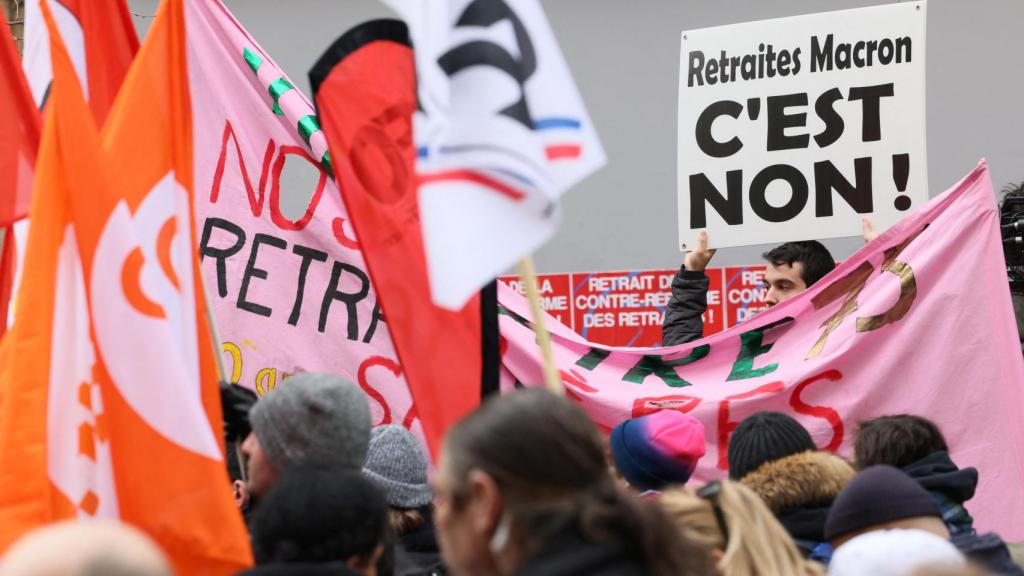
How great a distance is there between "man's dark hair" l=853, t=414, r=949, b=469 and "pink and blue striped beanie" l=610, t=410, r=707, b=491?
0.45m

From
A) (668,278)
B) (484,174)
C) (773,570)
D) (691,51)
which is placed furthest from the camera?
(668,278)

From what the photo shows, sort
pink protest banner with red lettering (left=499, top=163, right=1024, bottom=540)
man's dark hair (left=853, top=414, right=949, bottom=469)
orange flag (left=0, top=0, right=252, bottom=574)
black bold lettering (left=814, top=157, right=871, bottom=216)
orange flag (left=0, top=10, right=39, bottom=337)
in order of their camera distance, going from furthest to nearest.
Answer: black bold lettering (left=814, top=157, right=871, bottom=216) → pink protest banner with red lettering (left=499, top=163, right=1024, bottom=540) → orange flag (left=0, top=10, right=39, bottom=337) → man's dark hair (left=853, top=414, right=949, bottom=469) → orange flag (left=0, top=0, right=252, bottom=574)

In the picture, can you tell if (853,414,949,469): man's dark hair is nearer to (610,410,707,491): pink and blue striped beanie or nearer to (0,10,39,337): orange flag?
(610,410,707,491): pink and blue striped beanie

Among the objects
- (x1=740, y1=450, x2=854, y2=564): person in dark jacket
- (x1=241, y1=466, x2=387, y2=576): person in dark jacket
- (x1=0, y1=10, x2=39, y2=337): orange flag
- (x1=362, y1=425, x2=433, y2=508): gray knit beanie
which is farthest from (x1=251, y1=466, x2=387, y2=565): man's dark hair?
(x1=0, y1=10, x2=39, y2=337): orange flag

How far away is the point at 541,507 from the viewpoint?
5.70ft

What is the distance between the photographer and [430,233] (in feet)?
8.26

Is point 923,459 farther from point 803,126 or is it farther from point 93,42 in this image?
point 93,42

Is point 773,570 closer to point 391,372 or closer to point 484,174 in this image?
point 484,174

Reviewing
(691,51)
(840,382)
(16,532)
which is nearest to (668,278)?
(691,51)

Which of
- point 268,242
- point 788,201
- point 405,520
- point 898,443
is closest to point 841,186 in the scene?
point 788,201

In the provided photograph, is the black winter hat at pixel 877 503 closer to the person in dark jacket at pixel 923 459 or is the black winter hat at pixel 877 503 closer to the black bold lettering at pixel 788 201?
the person in dark jacket at pixel 923 459

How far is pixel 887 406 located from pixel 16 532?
2.77 m

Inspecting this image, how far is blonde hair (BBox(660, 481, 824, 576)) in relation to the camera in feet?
8.04

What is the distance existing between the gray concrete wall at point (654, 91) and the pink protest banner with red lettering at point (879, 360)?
14.8 ft
